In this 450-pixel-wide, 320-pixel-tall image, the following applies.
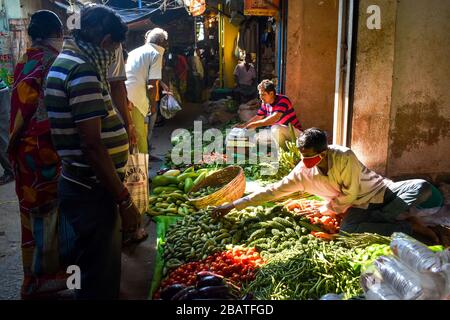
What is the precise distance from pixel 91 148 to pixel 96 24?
28.8 inches

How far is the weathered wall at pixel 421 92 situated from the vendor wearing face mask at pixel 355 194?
1.24 m

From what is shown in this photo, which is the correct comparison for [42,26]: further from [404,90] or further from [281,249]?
[404,90]

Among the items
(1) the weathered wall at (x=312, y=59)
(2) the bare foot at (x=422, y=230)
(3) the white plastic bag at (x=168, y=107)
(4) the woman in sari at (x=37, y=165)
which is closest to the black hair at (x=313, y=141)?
(2) the bare foot at (x=422, y=230)

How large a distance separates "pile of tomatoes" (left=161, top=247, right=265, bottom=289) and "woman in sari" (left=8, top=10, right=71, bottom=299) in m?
0.89

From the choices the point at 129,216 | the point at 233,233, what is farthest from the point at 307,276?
the point at 129,216

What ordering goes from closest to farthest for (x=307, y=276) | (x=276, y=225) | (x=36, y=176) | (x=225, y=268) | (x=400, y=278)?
(x=400, y=278) < (x=307, y=276) < (x=36, y=176) < (x=225, y=268) < (x=276, y=225)

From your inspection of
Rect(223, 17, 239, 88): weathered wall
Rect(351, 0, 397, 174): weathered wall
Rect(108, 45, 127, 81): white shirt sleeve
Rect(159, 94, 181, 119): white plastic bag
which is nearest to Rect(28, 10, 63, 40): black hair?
Rect(108, 45, 127, 81): white shirt sleeve

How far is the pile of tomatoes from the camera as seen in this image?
11.6 feet

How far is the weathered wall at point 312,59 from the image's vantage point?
25.9 feet

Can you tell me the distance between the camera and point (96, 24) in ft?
8.68

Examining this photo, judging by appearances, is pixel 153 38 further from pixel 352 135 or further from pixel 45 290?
pixel 45 290
